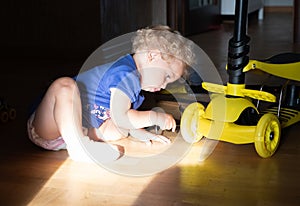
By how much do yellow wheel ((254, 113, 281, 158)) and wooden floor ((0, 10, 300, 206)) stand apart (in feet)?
0.07

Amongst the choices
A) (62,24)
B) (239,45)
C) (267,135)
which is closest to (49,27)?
(62,24)

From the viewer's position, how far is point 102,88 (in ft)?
4.31

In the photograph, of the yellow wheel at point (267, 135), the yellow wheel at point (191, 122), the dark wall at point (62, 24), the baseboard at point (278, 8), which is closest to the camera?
the yellow wheel at point (267, 135)

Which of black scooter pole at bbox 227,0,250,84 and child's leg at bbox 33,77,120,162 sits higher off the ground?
black scooter pole at bbox 227,0,250,84

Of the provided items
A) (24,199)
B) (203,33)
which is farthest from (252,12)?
(24,199)

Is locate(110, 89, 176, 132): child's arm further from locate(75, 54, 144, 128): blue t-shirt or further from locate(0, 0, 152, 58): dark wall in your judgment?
locate(0, 0, 152, 58): dark wall

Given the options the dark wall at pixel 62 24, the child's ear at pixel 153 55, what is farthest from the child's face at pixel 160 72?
the dark wall at pixel 62 24

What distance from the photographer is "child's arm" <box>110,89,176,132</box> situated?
1249 mm

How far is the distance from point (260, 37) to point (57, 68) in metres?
1.46

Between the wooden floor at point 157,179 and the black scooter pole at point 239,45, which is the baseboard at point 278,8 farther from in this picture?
the black scooter pole at point 239,45

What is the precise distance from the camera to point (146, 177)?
3.75 feet

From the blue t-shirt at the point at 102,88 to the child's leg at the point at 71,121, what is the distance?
6 centimetres

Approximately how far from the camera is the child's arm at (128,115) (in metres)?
1.25

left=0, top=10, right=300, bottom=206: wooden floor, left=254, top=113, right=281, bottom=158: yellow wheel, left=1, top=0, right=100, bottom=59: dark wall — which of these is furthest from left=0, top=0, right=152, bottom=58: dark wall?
left=254, top=113, right=281, bottom=158: yellow wheel
